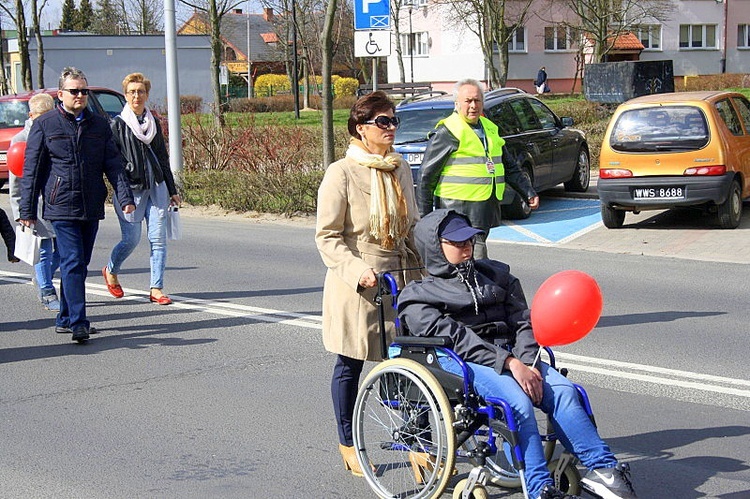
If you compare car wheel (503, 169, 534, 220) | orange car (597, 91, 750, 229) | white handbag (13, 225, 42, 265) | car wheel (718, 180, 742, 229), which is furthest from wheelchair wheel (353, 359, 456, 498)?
car wheel (503, 169, 534, 220)

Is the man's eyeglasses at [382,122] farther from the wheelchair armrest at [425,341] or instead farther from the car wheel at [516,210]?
the car wheel at [516,210]

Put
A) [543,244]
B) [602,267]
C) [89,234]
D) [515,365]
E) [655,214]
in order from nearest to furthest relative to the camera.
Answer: [515,365], [89,234], [602,267], [543,244], [655,214]

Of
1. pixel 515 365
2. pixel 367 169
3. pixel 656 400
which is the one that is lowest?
pixel 656 400

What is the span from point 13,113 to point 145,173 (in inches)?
490

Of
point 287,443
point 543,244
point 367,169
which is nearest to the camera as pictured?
point 367,169

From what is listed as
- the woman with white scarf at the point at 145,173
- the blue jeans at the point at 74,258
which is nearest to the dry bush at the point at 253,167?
the woman with white scarf at the point at 145,173

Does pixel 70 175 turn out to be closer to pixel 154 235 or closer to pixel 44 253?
pixel 154 235

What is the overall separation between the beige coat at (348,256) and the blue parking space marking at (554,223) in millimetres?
8368

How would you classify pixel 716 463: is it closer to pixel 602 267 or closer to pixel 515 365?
pixel 515 365

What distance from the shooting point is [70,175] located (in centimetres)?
790

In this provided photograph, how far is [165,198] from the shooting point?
9555 mm

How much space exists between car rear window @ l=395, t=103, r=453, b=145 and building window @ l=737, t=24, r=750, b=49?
175 ft

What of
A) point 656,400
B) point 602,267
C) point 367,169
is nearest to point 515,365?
point 367,169

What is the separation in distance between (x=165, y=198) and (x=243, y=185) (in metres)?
7.06
